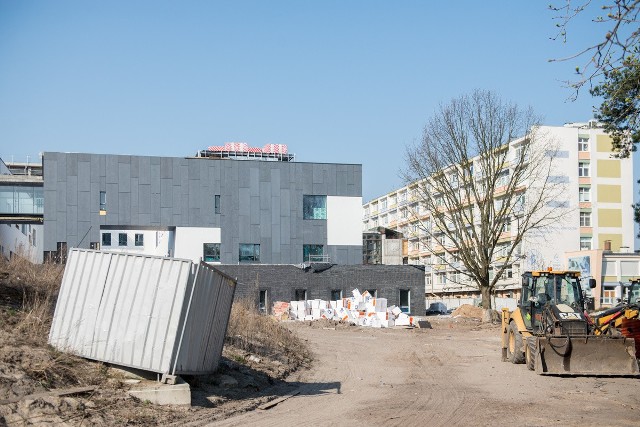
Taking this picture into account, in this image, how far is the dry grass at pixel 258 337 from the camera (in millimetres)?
20750

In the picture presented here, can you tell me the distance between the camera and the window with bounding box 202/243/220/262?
57.8m

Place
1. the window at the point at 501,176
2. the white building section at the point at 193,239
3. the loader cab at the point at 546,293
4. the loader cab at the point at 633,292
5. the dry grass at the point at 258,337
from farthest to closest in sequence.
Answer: the white building section at the point at 193,239 → the window at the point at 501,176 → the loader cab at the point at 633,292 → the loader cab at the point at 546,293 → the dry grass at the point at 258,337

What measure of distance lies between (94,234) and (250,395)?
142ft

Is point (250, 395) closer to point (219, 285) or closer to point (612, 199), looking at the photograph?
point (219, 285)

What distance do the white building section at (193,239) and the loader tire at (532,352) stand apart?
131 feet

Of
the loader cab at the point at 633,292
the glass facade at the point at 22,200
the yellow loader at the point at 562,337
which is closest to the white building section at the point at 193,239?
the glass facade at the point at 22,200

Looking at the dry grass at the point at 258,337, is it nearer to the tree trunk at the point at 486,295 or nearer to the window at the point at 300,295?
the tree trunk at the point at 486,295

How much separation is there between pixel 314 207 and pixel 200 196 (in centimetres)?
941

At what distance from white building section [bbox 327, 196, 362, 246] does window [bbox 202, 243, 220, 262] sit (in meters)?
9.24

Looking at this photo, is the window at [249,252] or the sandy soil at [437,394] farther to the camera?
the window at [249,252]

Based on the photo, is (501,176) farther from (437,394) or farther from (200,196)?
(437,394)

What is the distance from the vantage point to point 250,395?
15.0 m

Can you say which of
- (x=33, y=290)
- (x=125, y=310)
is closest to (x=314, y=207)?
(x=33, y=290)

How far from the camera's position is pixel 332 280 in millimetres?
57438
